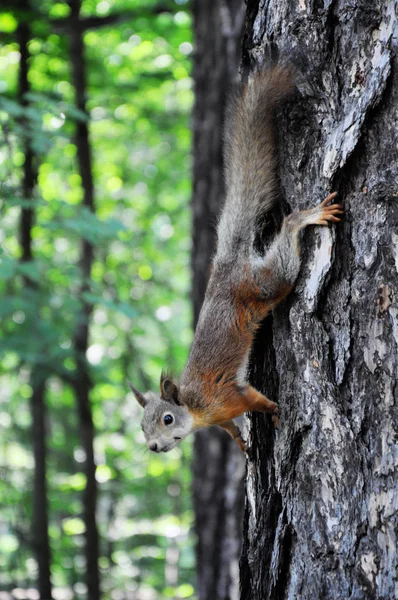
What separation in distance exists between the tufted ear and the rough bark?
1.45 metres

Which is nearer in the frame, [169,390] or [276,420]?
[276,420]

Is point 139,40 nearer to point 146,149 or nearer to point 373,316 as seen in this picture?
point 146,149

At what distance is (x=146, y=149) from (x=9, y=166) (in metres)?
5.16

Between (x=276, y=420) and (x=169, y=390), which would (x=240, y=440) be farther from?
(x=276, y=420)

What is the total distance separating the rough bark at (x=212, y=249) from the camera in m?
4.01

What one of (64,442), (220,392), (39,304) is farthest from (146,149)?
(220,392)

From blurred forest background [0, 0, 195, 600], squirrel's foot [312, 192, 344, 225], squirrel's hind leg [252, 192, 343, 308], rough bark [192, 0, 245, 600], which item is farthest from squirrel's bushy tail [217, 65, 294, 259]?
blurred forest background [0, 0, 195, 600]

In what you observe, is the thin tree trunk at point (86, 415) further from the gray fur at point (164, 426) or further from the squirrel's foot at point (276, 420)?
the squirrel's foot at point (276, 420)

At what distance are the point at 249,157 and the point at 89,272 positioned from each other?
16.8 feet

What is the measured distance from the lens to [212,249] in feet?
13.7

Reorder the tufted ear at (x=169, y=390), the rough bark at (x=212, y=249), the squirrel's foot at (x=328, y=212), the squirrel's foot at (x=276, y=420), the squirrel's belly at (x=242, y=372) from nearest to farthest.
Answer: the squirrel's foot at (x=328, y=212), the squirrel's foot at (x=276, y=420), the squirrel's belly at (x=242, y=372), the tufted ear at (x=169, y=390), the rough bark at (x=212, y=249)

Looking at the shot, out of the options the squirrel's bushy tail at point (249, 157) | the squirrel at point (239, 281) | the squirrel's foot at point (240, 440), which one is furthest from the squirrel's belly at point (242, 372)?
the squirrel's bushy tail at point (249, 157)

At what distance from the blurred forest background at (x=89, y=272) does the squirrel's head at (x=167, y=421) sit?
2.00 metres

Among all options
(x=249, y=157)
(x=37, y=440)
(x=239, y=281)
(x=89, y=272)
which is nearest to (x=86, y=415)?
(x=37, y=440)
